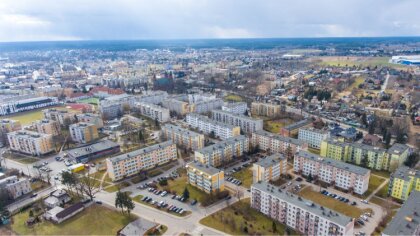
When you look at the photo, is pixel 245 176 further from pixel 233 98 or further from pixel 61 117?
pixel 233 98

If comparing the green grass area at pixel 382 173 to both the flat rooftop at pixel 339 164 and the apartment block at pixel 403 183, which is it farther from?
the flat rooftop at pixel 339 164

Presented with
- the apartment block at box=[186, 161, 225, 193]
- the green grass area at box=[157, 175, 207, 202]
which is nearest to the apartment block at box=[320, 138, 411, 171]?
the apartment block at box=[186, 161, 225, 193]

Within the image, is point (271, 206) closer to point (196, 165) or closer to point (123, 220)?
point (196, 165)

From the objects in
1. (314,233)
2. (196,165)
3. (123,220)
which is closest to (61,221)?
(123,220)

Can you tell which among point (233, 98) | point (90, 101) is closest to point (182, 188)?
point (233, 98)

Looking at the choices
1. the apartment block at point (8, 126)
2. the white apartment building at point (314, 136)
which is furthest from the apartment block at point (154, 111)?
the white apartment building at point (314, 136)

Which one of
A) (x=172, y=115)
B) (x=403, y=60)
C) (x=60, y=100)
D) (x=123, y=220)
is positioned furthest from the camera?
(x=403, y=60)
